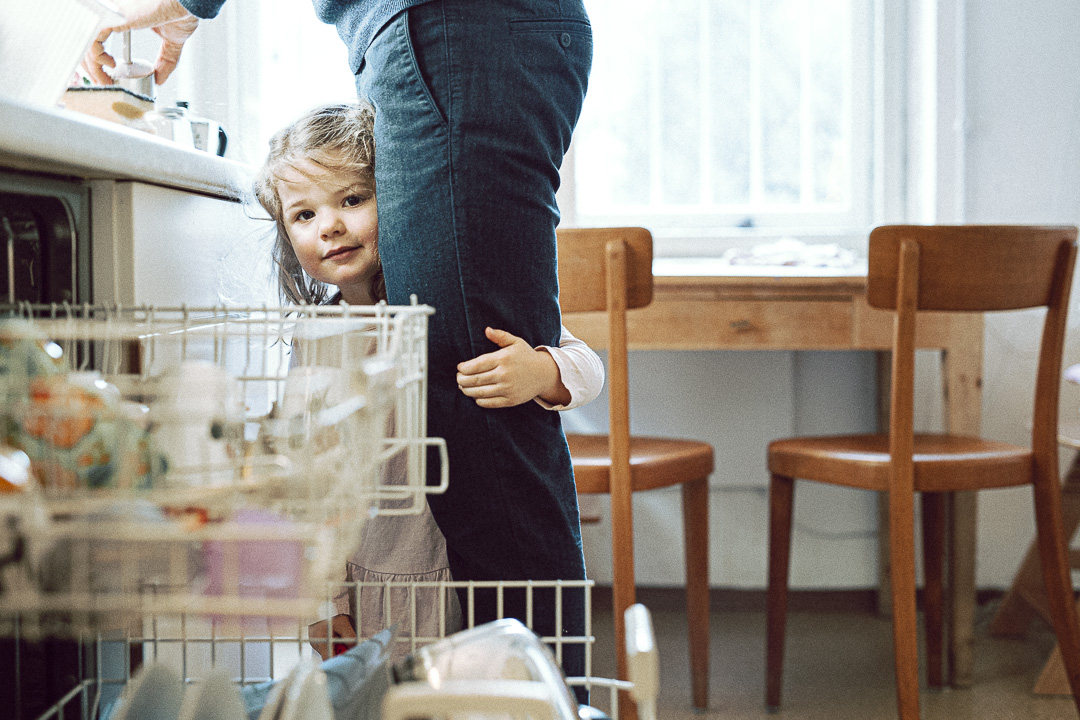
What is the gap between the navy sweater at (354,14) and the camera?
0.77 metres

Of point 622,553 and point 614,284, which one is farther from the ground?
point 614,284

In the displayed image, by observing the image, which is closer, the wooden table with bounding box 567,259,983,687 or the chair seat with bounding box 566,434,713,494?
the chair seat with bounding box 566,434,713,494

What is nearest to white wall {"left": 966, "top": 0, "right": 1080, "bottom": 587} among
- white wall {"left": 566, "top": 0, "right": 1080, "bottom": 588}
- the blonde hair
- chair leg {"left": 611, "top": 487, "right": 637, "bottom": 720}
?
white wall {"left": 566, "top": 0, "right": 1080, "bottom": 588}

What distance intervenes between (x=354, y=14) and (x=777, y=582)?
4.25ft

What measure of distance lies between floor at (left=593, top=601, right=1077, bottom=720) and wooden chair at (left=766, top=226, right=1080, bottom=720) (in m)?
0.11

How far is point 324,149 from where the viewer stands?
37.3 inches

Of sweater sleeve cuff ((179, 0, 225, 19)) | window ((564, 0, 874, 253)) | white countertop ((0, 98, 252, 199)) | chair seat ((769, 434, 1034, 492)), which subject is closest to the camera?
white countertop ((0, 98, 252, 199))

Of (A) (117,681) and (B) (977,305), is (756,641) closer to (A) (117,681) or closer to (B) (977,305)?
(B) (977,305)

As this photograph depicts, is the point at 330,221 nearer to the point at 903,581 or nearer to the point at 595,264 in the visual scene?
the point at 595,264

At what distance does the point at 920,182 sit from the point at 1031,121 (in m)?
0.28

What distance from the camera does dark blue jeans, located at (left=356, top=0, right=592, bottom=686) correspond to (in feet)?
2.43

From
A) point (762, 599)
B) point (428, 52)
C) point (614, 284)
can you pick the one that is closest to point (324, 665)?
point (428, 52)

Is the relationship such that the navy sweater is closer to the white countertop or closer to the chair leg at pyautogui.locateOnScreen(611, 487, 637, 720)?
the white countertop

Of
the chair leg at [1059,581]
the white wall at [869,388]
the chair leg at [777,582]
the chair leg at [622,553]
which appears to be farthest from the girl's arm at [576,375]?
the white wall at [869,388]
